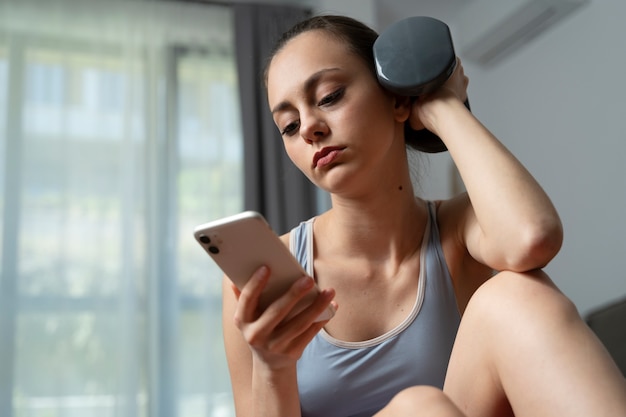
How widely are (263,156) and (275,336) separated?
2.28m

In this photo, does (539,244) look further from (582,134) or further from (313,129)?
(582,134)

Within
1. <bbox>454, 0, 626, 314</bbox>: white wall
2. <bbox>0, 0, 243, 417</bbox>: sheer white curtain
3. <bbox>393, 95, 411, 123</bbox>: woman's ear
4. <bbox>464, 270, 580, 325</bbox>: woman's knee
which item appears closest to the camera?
<bbox>464, 270, 580, 325</bbox>: woman's knee

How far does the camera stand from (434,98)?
1.16 m

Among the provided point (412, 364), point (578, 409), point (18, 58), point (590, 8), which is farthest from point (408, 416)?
point (18, 58)

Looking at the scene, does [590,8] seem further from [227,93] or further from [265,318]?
[265,318]

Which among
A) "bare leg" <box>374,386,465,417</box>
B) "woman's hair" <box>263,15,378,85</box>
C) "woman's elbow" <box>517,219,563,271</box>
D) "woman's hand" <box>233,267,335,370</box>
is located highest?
"woman's hair" <box>263,15,378,85</box>

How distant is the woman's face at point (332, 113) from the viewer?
111 cm

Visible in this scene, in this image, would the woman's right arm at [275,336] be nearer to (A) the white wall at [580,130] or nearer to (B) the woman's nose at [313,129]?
(B) the woman's nose at [313,129]

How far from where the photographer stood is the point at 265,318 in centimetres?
91

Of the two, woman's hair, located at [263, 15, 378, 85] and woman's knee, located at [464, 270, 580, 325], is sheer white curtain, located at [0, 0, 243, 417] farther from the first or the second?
woman's knee, located at [464, 270, 580, 325]

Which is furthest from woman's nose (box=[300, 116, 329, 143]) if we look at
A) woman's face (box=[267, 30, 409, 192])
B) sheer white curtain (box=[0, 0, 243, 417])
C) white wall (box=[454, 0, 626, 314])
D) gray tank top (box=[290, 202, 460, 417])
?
sheer white curtain (box=[0, 0, 243, 417])

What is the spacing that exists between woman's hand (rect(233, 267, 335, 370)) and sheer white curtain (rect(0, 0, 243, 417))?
6.99 ft

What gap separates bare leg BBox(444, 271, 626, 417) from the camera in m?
0.75

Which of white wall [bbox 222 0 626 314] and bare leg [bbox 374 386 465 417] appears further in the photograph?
white wall [bbox 222 0 626 314]
